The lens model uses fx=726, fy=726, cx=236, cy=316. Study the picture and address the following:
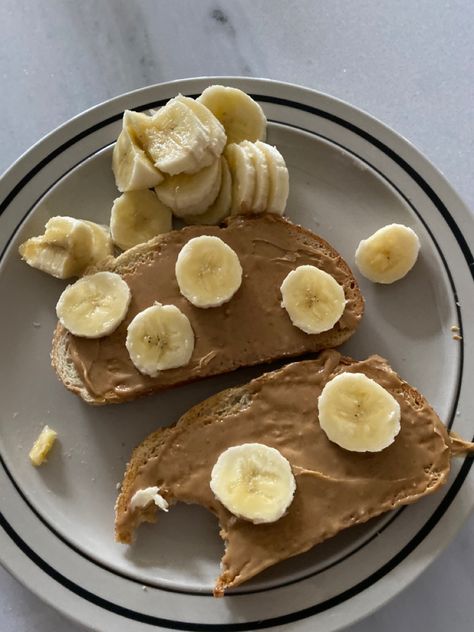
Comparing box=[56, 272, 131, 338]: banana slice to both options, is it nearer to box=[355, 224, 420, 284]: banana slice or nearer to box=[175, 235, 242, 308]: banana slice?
box=[175, 235, 242, 308]: banana slice

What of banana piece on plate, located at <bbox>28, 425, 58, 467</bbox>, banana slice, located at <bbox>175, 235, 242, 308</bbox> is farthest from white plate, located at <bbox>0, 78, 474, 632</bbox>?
banana slice, located at <bbox>175, 235, 242, 308</bbox>

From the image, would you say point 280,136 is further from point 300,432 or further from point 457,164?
point 300,432

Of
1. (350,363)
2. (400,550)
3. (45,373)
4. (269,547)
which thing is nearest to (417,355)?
(350,363)

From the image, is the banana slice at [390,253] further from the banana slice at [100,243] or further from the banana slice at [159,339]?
the banana slice at [100,243]

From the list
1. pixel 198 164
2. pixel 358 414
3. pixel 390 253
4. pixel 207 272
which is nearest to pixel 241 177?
pixel 198 164

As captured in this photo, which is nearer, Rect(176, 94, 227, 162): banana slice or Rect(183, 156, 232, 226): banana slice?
Rect(176, 94, 227, 162): banana slice

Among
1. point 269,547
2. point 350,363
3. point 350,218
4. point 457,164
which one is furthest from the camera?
point 457,164

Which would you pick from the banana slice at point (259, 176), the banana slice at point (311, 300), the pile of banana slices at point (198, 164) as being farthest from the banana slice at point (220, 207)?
the banana slice at point (311, 300)
